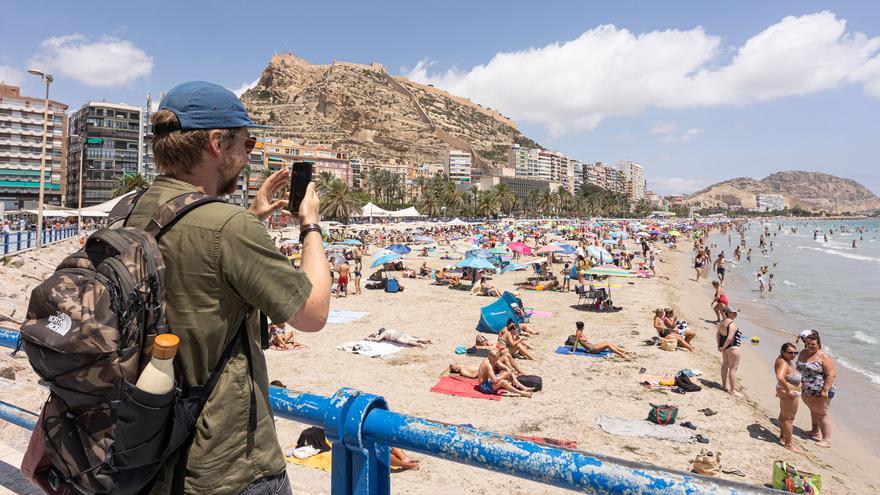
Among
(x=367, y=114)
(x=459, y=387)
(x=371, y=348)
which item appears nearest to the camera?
(x=459, y=387)

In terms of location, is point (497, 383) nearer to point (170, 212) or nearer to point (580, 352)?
point (580, 352)

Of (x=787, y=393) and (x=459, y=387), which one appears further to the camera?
(x=459, y=387)

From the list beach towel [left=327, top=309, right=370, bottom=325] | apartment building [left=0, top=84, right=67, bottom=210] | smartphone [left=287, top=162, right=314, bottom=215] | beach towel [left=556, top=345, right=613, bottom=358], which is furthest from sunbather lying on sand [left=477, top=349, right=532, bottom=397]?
apartment building [left=0, top=84, right=67, bottom=210]

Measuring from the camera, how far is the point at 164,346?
1.00 metres

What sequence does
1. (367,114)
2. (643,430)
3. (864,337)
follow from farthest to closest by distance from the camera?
(367,114), (864,337), (643,430)

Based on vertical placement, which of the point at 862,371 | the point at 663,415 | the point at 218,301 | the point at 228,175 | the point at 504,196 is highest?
the point at 504,196

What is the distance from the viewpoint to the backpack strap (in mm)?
1113

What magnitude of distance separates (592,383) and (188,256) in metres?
9.56

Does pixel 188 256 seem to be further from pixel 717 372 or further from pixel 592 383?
pixel 717 372

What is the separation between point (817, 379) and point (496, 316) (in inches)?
272

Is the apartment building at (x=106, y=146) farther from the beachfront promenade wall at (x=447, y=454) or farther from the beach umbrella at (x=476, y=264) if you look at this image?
the beachfront promenade wall at (x=447, y=454)

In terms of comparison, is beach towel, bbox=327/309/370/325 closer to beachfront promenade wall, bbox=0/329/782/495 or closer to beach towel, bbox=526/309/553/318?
beach towel, bbox=526/309/553/318

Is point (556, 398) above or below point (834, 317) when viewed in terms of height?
below

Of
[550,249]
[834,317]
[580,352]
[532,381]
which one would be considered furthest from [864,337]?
[532,381]
